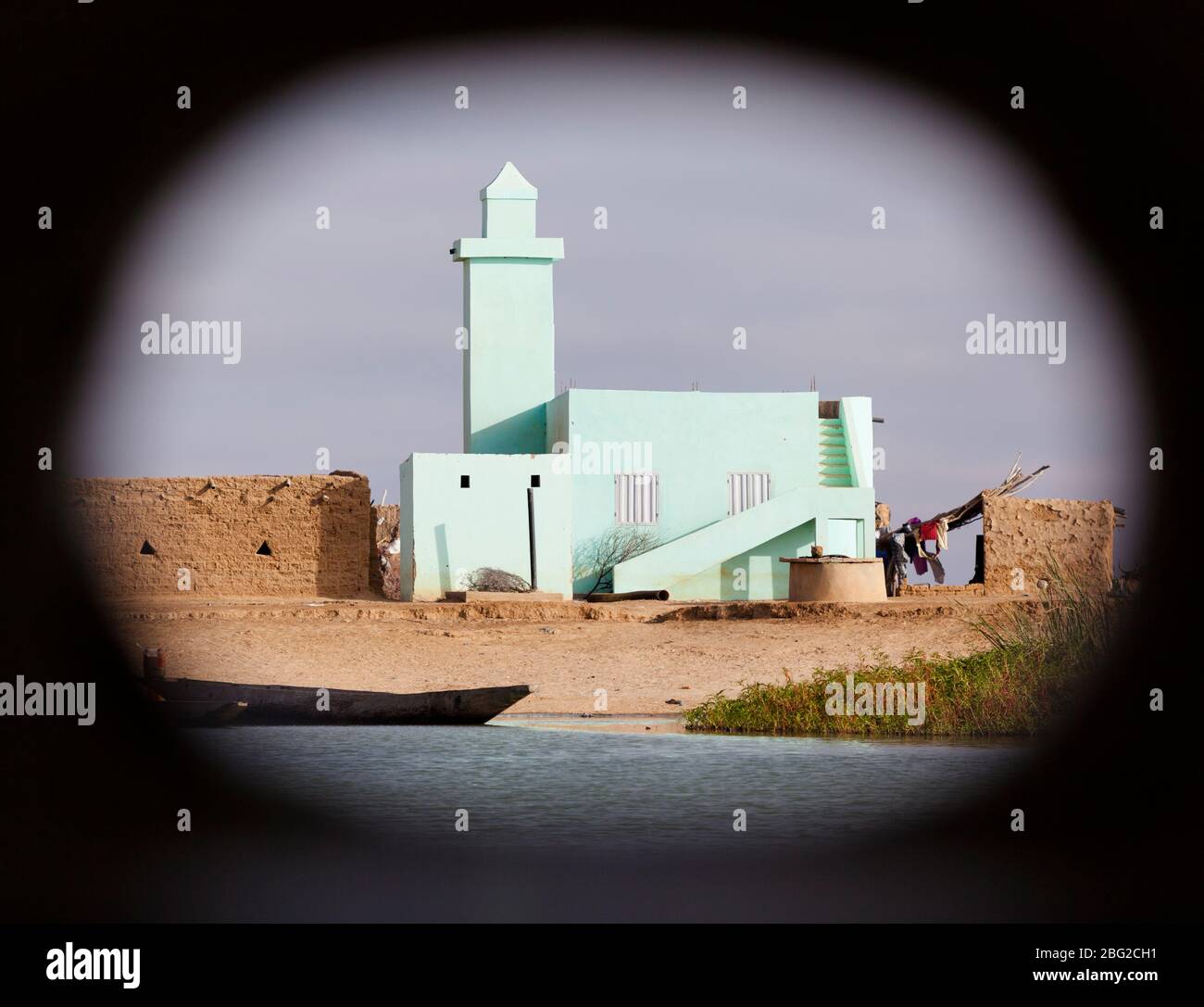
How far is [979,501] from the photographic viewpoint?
3516 cm

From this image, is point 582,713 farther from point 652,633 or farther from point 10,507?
point 10,507

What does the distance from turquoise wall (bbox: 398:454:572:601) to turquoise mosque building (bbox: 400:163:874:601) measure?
0.08 feet

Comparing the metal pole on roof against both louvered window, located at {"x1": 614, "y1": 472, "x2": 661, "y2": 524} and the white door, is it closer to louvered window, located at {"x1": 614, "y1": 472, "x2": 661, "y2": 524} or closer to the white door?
louvered window, located at {"x1": 614, "y1": 472, "x2": 661, "y2": 524}

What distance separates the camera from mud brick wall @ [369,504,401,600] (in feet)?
105

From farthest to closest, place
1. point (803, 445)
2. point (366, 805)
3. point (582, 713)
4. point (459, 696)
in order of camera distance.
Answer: point (803, 445) < point (582, 713) < point (459, 696) < point (366, 805)

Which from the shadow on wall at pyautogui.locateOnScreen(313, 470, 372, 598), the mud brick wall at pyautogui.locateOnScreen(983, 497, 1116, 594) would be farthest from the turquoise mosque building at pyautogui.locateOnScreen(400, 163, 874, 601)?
the mud brick wall at pyautogui.locateOnScreen(983, 497, 1116, 594)

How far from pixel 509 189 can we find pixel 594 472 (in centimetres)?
592

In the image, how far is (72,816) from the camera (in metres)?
14.7

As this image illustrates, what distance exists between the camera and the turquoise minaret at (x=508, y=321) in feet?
111

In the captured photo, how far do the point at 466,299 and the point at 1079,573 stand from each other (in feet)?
42.9

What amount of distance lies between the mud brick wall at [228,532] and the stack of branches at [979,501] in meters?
11.2

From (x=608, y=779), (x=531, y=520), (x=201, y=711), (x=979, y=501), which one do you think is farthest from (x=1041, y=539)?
(x=201, y=711)

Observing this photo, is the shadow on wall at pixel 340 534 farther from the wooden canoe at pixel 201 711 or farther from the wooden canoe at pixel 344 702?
the wooden canoe at pixel 201 711
